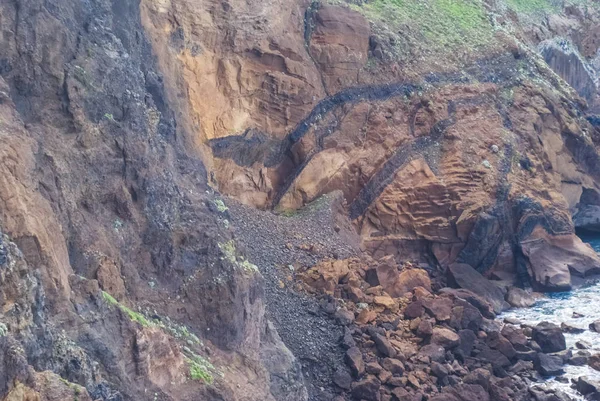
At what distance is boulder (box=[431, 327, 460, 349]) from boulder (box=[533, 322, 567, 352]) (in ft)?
9.82

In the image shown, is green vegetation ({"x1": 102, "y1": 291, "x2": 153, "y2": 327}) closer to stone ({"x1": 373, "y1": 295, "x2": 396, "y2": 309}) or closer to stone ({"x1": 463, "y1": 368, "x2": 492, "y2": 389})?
stone ({"x1": 463, "y1": 368, "x2": 492, "y2": 389})

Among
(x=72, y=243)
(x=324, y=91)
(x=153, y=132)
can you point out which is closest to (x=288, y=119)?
(x=324, y=91)

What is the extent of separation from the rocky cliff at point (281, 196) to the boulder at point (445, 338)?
0.46ft

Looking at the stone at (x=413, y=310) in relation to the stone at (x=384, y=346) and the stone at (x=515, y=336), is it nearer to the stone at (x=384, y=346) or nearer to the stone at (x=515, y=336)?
the stone at (x=384, y=346)

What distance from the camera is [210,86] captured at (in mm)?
26562

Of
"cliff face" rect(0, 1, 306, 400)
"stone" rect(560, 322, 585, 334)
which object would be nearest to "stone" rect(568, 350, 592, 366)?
"stone" rect(560, 322, 585, 334)

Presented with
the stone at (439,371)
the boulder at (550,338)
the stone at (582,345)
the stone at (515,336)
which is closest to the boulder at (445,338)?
the stone at (439,371)

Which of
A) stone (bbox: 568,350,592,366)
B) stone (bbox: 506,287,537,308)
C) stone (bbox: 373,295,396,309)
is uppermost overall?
stone (bbox: 373,295,396,309)

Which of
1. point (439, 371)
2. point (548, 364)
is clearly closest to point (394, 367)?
point (439, 371)

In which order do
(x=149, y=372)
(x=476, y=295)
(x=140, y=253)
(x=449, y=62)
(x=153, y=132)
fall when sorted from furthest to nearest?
(x=449, y=62)
(x=476, y=295)
(x=153, y=132)
(x=140, y=253)
(x=149, y=372)

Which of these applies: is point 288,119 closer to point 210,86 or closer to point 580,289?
point 210,86

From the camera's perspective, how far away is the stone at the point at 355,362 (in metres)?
19.6

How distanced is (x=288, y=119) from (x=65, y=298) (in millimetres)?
17342

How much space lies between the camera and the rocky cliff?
12.5 m
